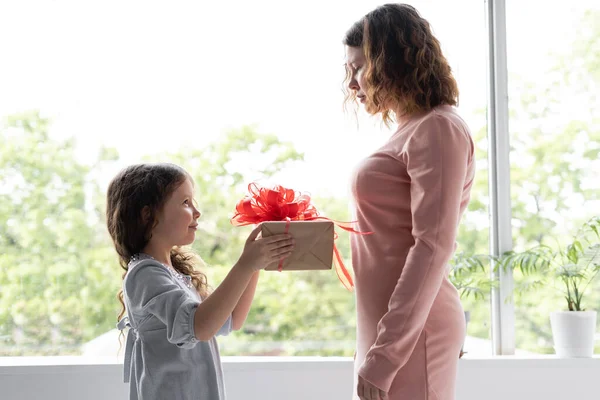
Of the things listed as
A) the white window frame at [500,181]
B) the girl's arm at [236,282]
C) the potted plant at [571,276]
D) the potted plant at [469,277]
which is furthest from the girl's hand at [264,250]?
the white window frame at [500,181]

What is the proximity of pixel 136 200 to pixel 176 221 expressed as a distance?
108mm

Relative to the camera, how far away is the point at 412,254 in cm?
142

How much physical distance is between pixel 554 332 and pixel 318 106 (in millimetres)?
1348

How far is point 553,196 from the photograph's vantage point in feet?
9.33

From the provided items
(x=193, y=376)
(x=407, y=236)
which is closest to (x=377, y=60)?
(x=407, y=236)

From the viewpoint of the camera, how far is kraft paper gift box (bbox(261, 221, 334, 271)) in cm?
146

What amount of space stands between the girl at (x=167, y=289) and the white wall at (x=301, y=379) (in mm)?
863

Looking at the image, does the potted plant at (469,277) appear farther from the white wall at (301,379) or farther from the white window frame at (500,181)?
the white wall at (301,379)

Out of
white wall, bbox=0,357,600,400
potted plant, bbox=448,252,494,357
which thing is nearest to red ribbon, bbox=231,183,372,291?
white wall, bbox=0,357,600,400

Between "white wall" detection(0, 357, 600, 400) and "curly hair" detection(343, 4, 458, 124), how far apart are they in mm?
1296

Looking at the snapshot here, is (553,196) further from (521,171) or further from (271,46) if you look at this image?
(271,46)

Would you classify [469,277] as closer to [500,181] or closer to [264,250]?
[500,181]

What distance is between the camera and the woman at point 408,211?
1402 mm

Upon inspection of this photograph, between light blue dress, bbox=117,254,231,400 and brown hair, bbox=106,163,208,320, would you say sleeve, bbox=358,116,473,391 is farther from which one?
brown hair, bbox=106,163,208,320
